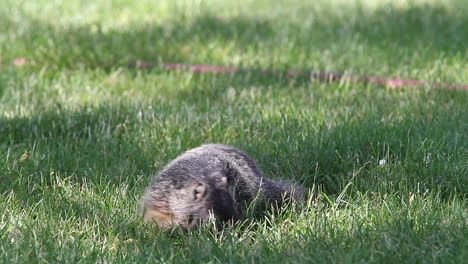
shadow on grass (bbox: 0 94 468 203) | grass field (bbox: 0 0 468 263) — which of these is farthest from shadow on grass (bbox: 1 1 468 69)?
shadow on grass (bbox: 0 94 468 203)

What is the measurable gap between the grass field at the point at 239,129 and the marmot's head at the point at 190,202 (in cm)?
6

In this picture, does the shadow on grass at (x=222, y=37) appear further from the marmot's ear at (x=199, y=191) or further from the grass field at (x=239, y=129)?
the marmot's ear at (x=199, y=191)

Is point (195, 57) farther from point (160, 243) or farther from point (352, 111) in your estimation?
point (160, 243)

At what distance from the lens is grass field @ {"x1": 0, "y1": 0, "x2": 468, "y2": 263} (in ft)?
9.74

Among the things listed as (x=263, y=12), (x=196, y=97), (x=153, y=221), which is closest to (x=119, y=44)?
(x=196, y=97)

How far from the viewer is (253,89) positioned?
5480 mm

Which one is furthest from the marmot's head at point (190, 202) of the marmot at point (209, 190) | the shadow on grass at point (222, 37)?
the shadow on grass at point (222, 37)

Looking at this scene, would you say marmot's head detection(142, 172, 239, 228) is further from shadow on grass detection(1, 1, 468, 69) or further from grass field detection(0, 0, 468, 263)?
shadow on grass detection(1, 1, 468, 69)

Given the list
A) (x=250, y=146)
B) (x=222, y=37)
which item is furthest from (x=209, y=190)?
(x=222, y=37)

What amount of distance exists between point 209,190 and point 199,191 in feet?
0.14

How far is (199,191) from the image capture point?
3125 mm

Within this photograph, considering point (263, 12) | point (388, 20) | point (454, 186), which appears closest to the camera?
point (454, 186)

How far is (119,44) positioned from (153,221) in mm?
3783

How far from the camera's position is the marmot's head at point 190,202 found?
3.12 metres
